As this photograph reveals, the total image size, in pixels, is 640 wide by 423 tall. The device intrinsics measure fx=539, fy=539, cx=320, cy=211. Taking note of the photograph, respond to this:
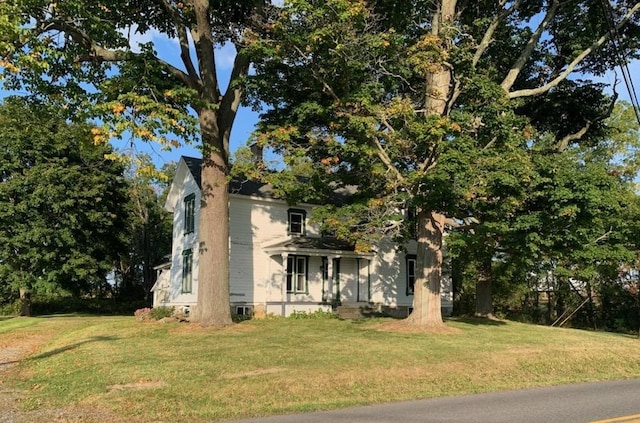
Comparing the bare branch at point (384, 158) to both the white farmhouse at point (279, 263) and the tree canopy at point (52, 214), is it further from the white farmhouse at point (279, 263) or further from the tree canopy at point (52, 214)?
the tree canopy at point (52, 214)

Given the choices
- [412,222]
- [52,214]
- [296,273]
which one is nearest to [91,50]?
[412,222]

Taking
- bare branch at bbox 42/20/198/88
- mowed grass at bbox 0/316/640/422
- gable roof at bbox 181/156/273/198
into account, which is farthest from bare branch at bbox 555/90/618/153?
bare branch at bbox 42/20/198/88

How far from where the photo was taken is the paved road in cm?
792

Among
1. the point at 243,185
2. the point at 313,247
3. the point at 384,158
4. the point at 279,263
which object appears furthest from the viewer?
the point at 243,185

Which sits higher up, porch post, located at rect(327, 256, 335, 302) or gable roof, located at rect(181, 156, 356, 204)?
gable roof, located at rect(181, 156, 356, 204)

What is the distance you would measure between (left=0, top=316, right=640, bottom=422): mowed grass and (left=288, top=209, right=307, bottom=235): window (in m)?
8.97

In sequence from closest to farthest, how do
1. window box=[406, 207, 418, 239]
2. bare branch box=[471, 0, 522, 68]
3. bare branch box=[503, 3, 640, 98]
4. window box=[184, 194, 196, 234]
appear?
bare branch box=[471, 0, 522, 68]
window box=[406, 207, 418, 239]
bare branch box=[503, 3, 640, 98]
window box=[184, 194, 196, 234]

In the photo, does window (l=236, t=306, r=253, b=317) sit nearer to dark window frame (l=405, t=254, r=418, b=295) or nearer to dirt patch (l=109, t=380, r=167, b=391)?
dark window frame (l=405, t=254, r=418, b=295)

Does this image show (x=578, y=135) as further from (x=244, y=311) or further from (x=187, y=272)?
(x=187, y=272)

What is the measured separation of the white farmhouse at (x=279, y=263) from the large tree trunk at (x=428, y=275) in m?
5.23

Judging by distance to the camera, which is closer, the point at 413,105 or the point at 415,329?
the point at 415,329

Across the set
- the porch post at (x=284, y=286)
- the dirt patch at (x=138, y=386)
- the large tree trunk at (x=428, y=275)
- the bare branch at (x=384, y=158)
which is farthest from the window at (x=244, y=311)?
the dirt patch at (x=138, y=386)

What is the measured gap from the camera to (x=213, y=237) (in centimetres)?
1928

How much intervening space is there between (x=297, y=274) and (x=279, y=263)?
1.04 m
